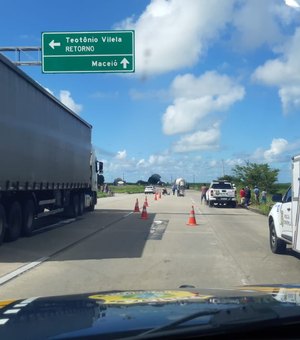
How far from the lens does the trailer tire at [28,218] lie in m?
15.9

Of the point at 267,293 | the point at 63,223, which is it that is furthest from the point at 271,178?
the point at 267,293

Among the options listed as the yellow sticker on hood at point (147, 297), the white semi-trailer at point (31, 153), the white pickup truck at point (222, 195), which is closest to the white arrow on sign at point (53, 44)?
the white semi-trailer at point (31, 153)

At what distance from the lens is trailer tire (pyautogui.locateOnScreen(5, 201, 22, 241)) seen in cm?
1473

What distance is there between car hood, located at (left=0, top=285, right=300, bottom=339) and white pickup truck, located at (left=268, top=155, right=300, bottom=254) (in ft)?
22.7

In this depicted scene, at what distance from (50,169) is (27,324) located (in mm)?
15550

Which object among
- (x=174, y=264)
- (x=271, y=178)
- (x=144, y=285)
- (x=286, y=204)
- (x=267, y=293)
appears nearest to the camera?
(x=267, y=293)

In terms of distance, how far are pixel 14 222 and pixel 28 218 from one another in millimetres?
1171

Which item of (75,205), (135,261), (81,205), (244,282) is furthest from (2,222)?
(81,205)

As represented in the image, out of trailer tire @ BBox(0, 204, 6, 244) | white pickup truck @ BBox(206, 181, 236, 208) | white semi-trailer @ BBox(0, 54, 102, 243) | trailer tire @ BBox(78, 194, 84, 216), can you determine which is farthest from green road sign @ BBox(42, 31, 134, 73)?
white pickup truck @ BBox(206, 181, 236, 208)

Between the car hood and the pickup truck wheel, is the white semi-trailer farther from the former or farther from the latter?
the car hood

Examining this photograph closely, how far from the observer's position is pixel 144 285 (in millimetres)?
8930

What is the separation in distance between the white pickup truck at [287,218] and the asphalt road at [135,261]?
39cm

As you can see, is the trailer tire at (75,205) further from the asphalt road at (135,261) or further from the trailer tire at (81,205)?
the asphalt road at (135,261)

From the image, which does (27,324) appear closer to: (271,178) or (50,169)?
(50,169)
